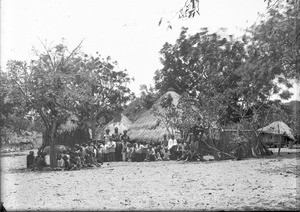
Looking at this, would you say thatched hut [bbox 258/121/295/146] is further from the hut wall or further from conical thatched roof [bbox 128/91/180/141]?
the hut wall

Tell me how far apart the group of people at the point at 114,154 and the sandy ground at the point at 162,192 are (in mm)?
3697

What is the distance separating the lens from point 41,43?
61.0 feet

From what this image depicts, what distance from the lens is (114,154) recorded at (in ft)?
77.4

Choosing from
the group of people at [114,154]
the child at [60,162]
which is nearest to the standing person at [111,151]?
the group of people at [114,154]

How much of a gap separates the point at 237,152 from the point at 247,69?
499 cm

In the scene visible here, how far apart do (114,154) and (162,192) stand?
13749 millimetres

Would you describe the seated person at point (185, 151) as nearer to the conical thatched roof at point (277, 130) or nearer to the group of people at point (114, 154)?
the group of people at point (114, 154)

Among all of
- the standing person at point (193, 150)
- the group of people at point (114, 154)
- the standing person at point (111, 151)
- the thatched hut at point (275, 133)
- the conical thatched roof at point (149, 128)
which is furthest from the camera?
the thatched hut at point (275, 133)

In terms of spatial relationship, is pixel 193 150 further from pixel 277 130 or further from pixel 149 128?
→ pixel 277 130

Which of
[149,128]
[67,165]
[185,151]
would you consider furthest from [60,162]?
[149,128]

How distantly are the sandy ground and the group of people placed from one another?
370 cm

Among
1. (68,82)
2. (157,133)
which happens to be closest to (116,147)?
(157,133)

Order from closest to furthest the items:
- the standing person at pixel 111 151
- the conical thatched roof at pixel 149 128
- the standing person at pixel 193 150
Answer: the standing person at pixel 193 150, the standing person at pixel 111 151, the conical thatched roof at pixel 149 128

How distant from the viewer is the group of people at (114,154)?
17938mm
